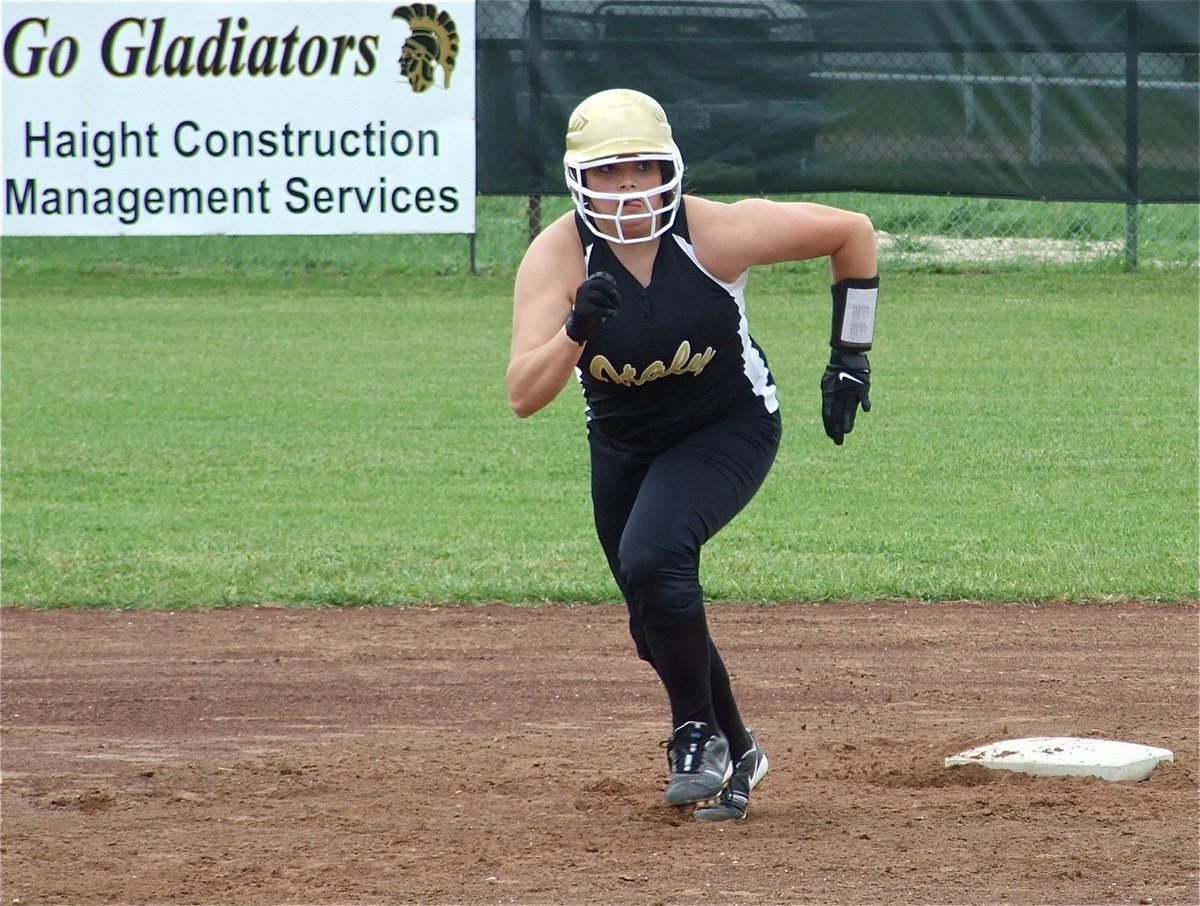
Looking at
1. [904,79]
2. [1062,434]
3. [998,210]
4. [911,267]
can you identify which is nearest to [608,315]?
[1062,434]

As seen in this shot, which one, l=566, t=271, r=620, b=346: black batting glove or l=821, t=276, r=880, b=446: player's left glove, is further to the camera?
l=821, t=276, r=880, b=446: player's left glove

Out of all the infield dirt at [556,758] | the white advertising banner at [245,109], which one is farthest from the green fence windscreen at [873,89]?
the infield dirt at [556,758]

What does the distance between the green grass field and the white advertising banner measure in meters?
0.91

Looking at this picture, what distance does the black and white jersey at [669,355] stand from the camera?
4.18 meters

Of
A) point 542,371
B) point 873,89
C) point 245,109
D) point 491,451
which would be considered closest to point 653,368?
point 542,371

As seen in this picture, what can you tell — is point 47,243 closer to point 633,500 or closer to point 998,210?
point 998,210

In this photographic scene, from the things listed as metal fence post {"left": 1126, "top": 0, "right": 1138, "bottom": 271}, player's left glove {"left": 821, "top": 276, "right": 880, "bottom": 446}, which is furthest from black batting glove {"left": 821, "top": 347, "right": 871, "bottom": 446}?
metal fence post {"left": 1126, "top": 0, "right": 1138, "bottom": 271}

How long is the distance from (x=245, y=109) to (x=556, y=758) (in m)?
10.2

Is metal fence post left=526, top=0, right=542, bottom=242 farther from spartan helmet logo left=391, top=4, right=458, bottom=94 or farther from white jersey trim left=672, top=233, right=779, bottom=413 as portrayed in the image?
white jersey trim left=672, top=233, right=779, bottom=413

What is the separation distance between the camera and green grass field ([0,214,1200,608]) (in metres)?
7.31

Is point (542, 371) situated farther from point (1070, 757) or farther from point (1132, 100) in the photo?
point (1132, 100)

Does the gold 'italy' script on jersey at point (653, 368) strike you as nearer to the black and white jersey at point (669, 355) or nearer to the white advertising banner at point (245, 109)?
the black and white jersey at point (669, 355)

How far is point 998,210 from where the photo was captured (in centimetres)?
1608

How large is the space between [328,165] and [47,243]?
392 centimetres
